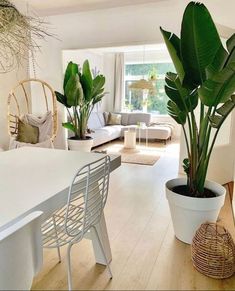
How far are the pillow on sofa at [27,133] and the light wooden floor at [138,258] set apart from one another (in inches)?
60.9

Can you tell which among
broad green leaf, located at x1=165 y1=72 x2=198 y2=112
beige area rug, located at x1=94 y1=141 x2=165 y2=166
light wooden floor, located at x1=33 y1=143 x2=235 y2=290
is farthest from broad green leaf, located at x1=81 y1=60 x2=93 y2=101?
broad green leaf, located at x1=165 y1=72 x2=198 y2=112

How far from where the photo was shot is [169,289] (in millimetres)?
1506

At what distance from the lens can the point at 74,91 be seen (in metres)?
3.87

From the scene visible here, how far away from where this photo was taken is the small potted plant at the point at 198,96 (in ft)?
5.15

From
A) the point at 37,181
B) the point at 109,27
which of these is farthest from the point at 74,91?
the point at 37,181

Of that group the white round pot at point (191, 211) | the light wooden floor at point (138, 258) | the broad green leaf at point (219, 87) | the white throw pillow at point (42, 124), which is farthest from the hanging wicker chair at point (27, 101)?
the broad green leaf at point (219, 87)

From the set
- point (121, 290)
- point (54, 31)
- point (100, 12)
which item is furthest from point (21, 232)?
point (54, 31)

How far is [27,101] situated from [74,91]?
3.43 ft

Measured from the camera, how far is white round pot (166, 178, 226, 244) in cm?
189

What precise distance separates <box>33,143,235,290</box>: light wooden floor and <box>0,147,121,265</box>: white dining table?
0.15 metres

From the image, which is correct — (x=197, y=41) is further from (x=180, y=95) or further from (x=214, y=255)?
(x=214, y=255)

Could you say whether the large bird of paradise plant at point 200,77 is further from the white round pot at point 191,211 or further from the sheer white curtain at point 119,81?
the sheer white curtain at point 119,81

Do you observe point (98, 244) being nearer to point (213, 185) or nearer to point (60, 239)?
point (60, 239)

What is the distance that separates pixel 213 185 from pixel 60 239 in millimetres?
1370
